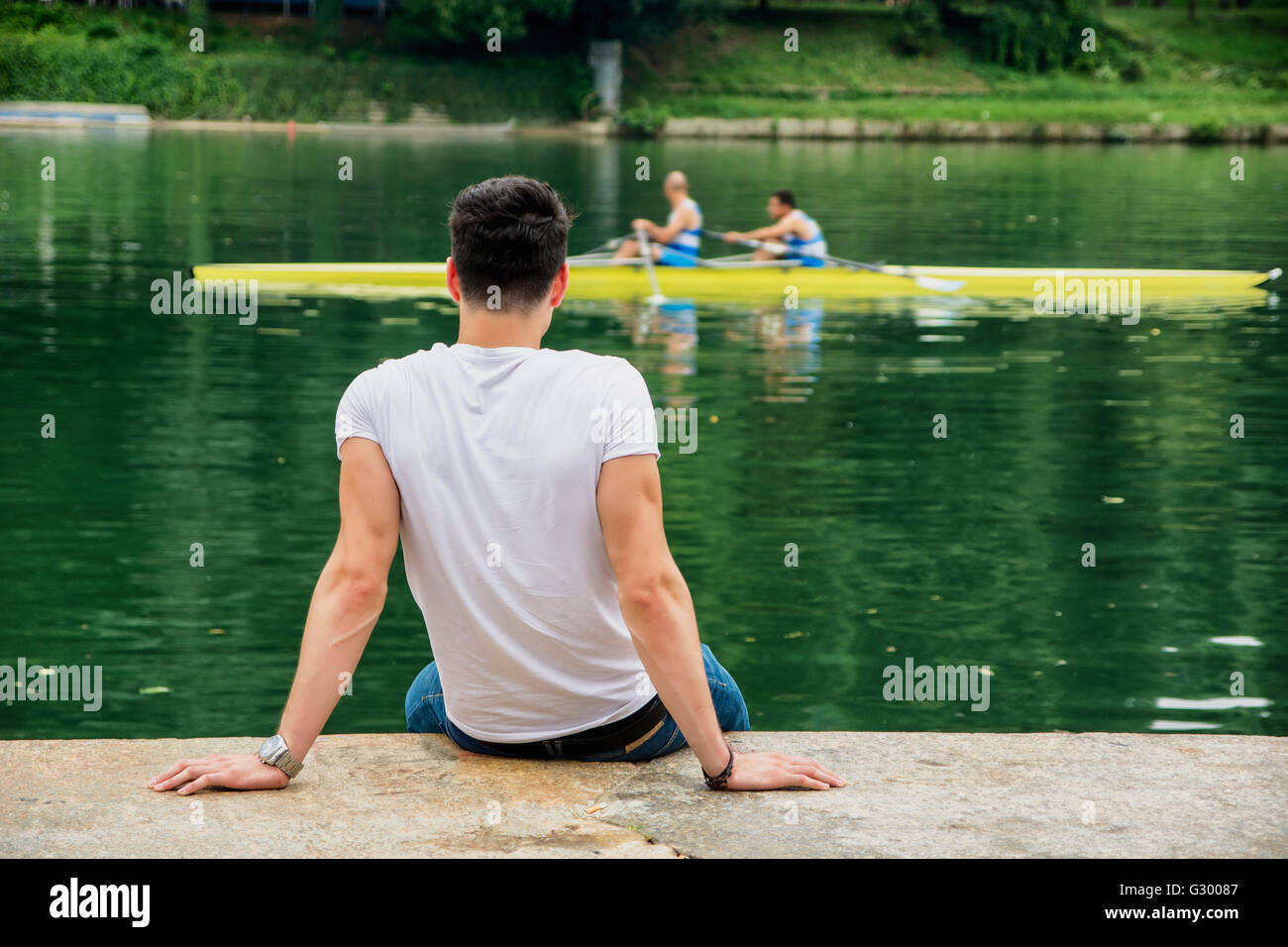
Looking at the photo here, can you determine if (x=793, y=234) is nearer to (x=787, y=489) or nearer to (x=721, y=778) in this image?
(x=787, y=489)

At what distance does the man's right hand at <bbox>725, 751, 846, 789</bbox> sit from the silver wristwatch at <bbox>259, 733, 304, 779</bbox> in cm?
90

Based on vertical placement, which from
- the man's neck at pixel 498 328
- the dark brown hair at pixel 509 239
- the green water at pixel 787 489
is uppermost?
the dark brown hair at pixel 509 239

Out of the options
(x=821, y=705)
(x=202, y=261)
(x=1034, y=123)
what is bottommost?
(x=821, y=705)

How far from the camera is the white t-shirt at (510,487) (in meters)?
2.99

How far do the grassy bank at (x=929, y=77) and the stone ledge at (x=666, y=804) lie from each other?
172 ft

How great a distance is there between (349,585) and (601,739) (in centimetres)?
68

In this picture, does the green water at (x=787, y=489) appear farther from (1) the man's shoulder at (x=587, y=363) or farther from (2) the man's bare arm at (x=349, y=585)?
(1) the man's shoulder at (x=587, y=363)

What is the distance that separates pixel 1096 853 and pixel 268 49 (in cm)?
5652

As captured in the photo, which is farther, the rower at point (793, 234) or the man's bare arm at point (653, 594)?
the rower at point (793, 234)

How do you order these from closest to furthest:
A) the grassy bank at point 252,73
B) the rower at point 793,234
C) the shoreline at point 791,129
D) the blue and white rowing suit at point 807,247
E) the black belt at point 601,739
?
1. the black belt at point 601,739
2. the rower at point 793,234
3. the blue and white rowing suit at point 807,247
4. the shoreline at point 791,129
5. the grassy bank at point 252,73

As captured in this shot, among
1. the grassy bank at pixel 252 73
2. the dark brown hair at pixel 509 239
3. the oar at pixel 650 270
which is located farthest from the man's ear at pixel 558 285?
the grassy bank at pixel 252 73

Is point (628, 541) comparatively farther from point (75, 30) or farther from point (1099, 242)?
point (75, 30)

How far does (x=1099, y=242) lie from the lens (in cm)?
2281
